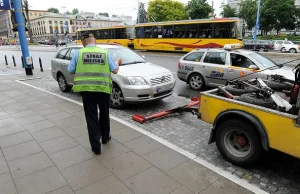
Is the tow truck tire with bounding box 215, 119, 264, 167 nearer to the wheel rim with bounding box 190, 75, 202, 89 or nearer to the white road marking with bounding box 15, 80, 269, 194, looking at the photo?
the white road marking with bounding box 15, 80, 269, 194

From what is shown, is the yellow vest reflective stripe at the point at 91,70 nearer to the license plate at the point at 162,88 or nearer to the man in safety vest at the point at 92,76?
the man in safety vest at the point at 92,76

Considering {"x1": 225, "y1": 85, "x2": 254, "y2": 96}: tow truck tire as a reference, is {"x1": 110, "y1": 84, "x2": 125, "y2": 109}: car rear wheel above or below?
below

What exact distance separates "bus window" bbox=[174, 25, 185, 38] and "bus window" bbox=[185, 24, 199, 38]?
0.49 metres

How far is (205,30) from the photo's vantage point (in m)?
19.2

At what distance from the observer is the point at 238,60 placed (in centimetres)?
723

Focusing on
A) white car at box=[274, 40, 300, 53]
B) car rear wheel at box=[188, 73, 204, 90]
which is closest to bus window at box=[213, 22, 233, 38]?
car rear wheel at box=[188, 73, 204, 90]

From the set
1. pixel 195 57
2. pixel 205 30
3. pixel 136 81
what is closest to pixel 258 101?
pixel 136 81

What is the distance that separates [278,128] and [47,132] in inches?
161

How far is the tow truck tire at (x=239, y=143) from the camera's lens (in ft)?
10.3

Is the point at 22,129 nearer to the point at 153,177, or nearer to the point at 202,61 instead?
the point at 153,177

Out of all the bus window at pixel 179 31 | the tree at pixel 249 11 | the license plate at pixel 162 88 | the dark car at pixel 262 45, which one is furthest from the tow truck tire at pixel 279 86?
the tree at pixel 249 11

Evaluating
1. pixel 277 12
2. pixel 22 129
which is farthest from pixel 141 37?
pixel 277 12

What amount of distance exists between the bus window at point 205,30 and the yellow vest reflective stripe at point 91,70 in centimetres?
1713

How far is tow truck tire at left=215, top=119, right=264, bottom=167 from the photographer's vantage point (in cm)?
313
